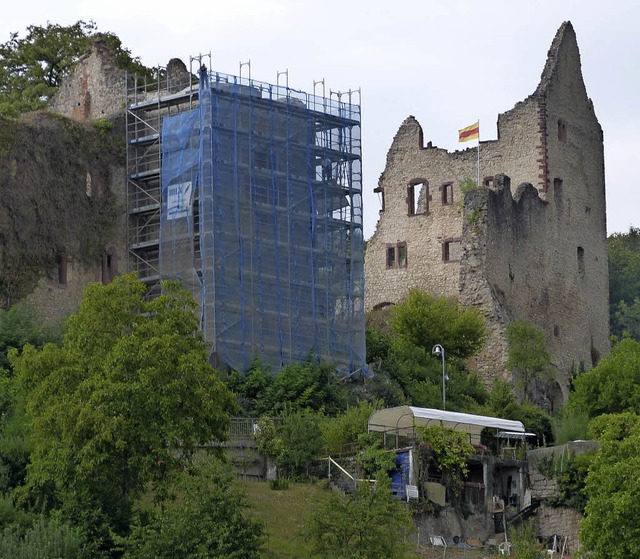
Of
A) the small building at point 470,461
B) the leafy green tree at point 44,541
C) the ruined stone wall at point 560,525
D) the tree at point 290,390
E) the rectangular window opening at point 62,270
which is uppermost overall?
the rectangular window opening at point 62,270

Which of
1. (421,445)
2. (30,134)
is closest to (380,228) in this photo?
(30,134)

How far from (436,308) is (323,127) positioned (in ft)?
21.3

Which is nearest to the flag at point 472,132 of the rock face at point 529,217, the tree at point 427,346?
the rock face at point 529,217

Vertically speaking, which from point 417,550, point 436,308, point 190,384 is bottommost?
point 417,550

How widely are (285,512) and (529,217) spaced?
2377 cm

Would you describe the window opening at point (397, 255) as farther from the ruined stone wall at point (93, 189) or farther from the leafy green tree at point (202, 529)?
the leafy green tree at point (202, 529)

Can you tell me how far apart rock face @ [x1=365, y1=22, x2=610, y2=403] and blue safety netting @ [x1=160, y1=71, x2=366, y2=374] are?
750 centimetres

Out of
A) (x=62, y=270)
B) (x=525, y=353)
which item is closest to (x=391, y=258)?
(x=525, y=353)

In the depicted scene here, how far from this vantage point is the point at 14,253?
50781 mm

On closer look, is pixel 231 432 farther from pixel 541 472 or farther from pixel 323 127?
pixel 323 127

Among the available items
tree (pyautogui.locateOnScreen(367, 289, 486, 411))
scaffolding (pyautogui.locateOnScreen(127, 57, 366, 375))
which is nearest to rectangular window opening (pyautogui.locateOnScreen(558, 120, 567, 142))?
tree (pyautogui.locateOnScreen(367, 289, 486, 411))

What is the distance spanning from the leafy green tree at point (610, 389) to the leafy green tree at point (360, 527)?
13.2 meters

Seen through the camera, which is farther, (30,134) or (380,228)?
(380,228)

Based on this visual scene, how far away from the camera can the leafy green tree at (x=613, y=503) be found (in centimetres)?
3931
